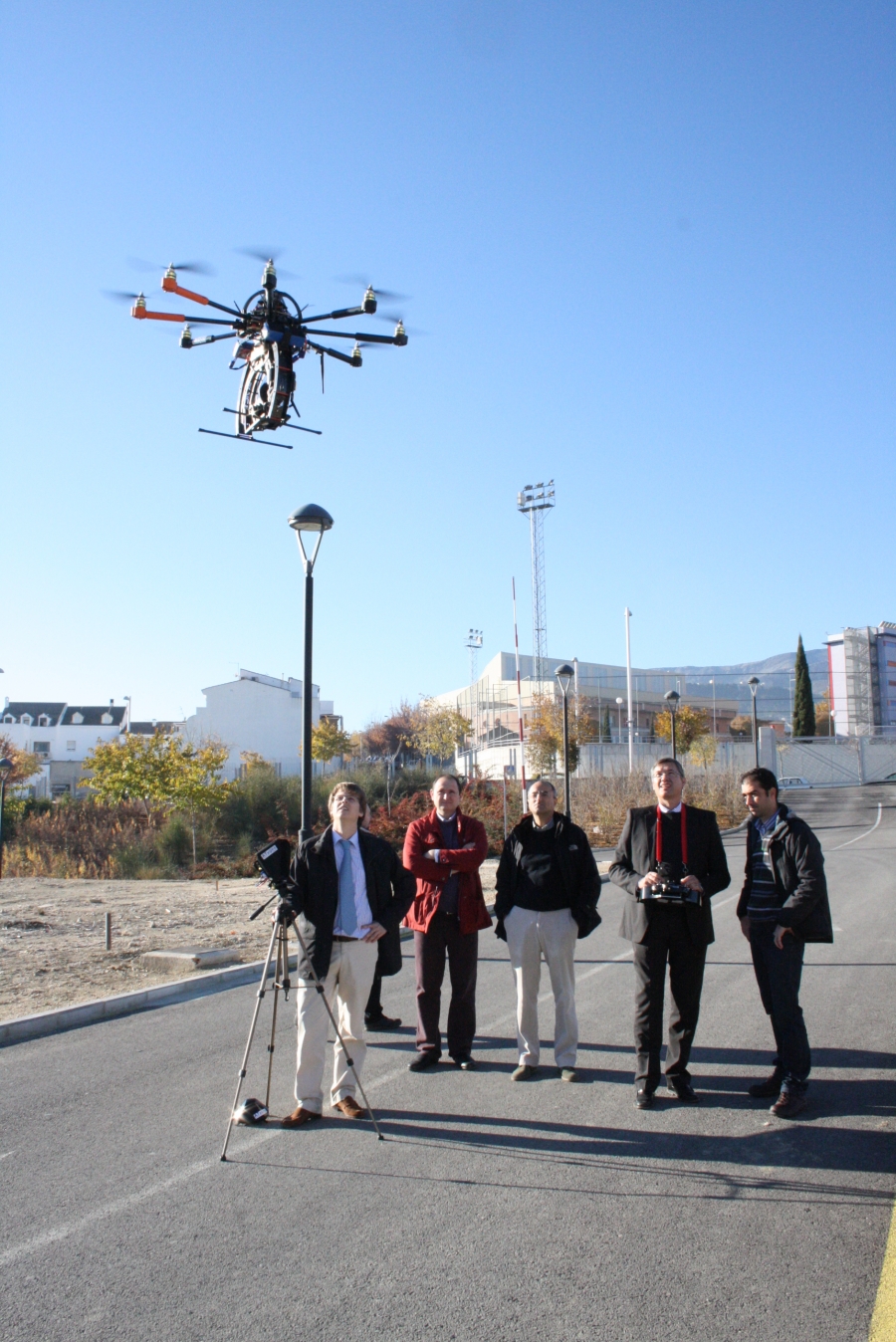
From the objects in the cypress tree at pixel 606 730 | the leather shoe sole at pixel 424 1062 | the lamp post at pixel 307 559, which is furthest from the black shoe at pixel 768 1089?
the cypress tree at pixel 606 730

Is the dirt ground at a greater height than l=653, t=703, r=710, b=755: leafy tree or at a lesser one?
lesser

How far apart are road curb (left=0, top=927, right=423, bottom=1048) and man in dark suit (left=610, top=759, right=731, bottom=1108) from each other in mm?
3040

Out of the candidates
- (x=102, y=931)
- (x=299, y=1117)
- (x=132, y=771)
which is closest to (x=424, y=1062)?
(x=299, y=1117)

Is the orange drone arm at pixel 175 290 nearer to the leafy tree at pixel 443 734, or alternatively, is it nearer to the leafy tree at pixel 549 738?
the leafy tree at pixel 549 738

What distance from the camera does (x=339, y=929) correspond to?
5.60 m

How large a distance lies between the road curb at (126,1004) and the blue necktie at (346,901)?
221 cm

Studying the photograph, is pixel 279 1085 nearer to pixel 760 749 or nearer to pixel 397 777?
pixel 397 777

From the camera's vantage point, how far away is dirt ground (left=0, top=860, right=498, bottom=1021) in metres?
9.08

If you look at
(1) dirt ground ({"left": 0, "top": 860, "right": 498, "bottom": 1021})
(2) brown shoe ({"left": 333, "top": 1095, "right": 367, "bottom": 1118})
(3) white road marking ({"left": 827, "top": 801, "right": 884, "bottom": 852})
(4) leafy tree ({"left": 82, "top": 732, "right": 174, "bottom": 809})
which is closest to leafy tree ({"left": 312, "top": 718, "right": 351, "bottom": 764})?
(3) white road marking ({"left": 827, "top": 801, "right": 884, "bottom": 852})

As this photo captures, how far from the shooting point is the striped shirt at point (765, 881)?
556cm

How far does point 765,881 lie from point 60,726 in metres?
95.3

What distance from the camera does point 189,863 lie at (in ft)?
74.4

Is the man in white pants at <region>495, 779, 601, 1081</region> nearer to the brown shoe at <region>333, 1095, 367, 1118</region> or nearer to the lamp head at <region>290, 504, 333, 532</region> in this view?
the brown shoe at <region>333, 1095, 367, 1118</region>

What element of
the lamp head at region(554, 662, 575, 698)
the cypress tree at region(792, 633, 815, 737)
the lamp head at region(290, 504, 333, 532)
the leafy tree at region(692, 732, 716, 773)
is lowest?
the leafy tree at region(692, 732, 716, 773)
